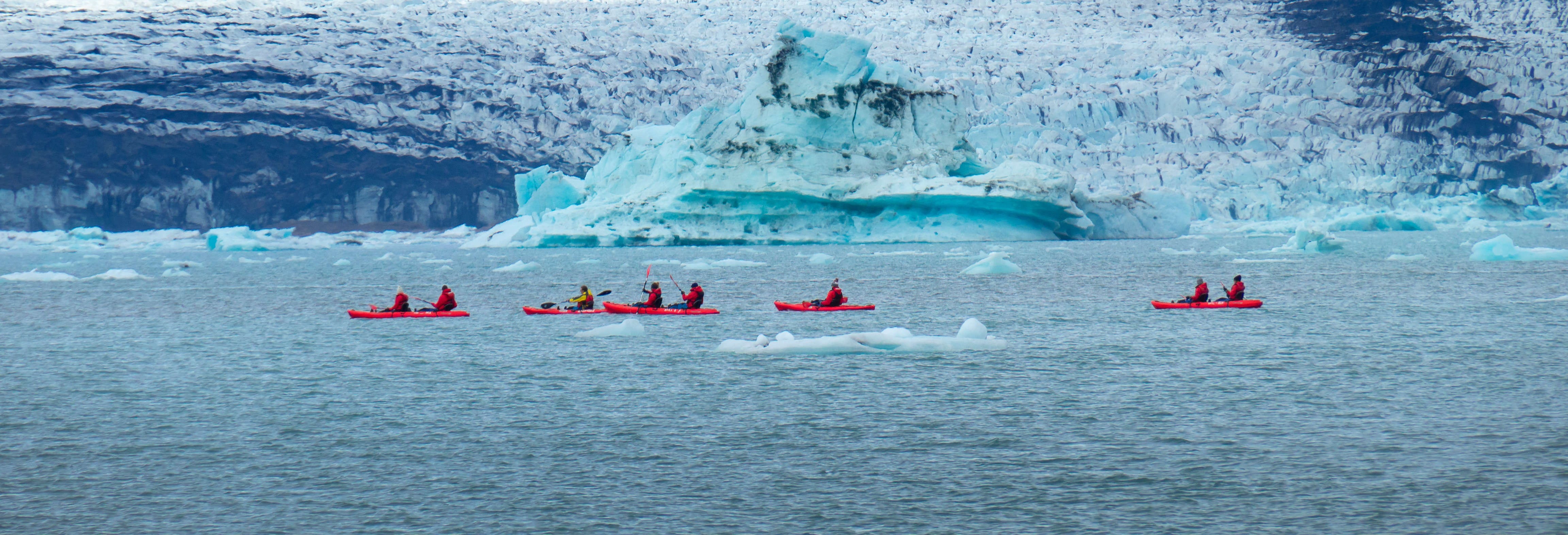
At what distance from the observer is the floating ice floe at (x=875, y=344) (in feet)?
56.0

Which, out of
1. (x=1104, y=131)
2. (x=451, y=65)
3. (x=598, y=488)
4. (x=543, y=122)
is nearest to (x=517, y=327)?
(x=598, y=488)

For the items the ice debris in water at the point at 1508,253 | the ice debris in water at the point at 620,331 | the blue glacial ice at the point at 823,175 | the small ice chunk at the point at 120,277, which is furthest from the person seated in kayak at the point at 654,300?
the ice debris in water at the point at 1508,253

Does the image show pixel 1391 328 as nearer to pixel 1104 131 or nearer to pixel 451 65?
pixel 1104 131

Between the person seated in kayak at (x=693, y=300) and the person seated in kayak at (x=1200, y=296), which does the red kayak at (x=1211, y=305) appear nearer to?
the person seated in kayak at (x=1200, y=296)

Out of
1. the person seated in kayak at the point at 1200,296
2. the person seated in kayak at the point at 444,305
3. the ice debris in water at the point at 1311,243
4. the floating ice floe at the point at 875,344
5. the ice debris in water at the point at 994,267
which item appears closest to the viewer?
the floating ice floe at the point at 875,344

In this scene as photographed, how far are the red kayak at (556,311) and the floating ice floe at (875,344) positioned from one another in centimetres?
858

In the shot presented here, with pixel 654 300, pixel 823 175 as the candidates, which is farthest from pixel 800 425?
pixel 823 175

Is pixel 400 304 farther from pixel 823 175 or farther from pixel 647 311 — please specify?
pixel 823 175

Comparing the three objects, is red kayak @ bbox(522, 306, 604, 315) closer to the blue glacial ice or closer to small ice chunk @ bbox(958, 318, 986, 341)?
small ice chunk @ bbox(958, 318, 986, 341)

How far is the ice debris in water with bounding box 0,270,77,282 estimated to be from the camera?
41.9 meters

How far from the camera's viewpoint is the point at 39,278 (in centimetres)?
A: 4241

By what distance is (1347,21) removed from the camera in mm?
104000

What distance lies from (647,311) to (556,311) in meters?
2.07

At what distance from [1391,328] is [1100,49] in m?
71.3
